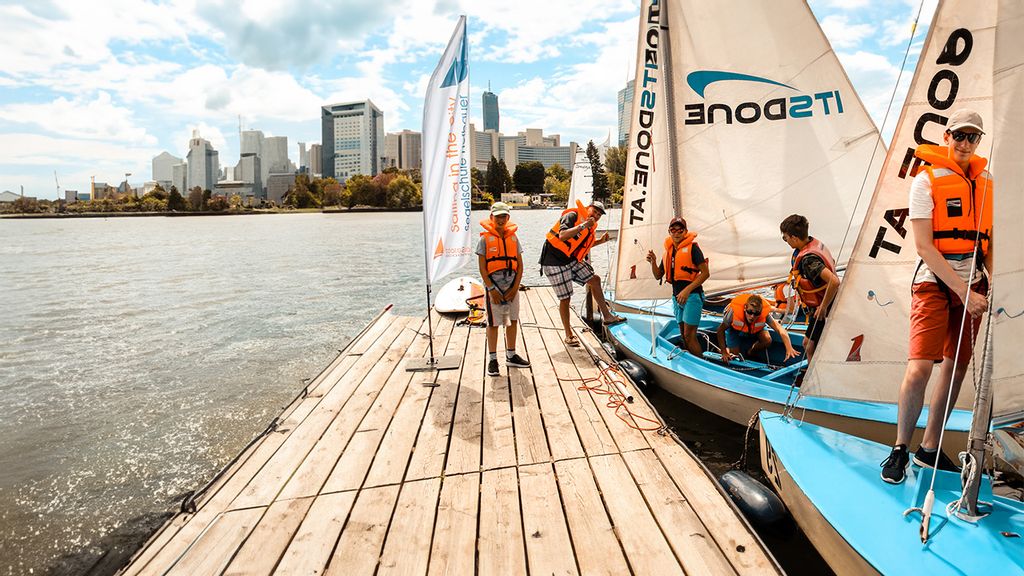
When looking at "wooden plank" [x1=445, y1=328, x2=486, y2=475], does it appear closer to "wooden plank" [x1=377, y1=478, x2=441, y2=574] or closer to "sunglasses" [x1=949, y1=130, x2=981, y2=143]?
"wooden plank" [x1=377, y1=478, x2=441, y2=574]

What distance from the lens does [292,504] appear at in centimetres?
326

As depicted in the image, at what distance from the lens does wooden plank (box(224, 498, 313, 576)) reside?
2.70 meters

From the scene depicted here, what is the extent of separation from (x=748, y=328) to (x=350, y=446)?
4457 mm

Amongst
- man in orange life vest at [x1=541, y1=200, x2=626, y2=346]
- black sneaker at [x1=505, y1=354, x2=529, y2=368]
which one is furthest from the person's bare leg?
man in orange life vest at [x1=541, y1=200, x2=626, y2=346]

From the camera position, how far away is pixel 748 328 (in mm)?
6250

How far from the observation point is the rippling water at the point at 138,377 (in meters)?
5.06

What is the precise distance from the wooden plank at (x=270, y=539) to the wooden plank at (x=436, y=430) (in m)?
0.70

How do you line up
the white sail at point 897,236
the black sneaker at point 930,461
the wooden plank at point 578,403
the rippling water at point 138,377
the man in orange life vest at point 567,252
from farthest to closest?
1. the man in orange life vest at point 567,252
2. the rippling water at point 138,377
3. the wooden plank at point 578,403
4. the white sail at point 897,236
5. the black sneaker at point 930,461

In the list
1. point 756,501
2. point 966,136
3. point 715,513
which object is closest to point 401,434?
point 715,513

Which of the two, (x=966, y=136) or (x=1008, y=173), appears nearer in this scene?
(x=1008, y=173)

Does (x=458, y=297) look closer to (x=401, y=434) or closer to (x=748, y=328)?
(x=748, y=328)

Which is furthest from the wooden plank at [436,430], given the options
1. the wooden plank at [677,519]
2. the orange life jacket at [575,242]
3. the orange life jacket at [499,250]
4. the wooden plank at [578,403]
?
the orange life jacket at [575,242]

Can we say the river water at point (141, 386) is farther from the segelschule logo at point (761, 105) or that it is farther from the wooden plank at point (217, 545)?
the segelschule logo at point (761, 105)

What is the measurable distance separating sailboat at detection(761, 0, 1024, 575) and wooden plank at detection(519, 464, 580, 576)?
4.47ft
